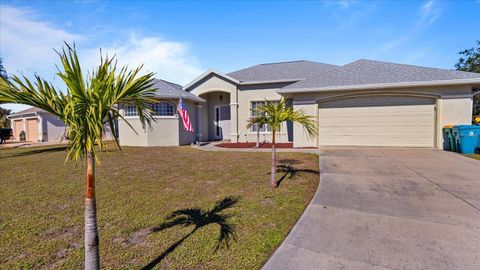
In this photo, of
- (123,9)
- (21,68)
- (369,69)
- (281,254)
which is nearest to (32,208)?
(21,68)

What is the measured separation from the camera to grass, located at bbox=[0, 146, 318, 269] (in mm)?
3156

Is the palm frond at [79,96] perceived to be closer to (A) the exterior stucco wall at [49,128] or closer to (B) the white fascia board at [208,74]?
(B) the white fascia board at [208,74]

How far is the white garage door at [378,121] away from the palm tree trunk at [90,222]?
1255 centimetres

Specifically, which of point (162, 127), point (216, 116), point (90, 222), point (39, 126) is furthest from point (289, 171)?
point (39, 126)

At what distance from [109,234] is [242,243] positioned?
2065 millimetres

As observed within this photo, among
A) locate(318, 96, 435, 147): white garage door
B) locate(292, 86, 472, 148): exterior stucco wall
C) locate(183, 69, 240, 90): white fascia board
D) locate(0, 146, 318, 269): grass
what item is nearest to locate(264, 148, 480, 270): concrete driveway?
locate(0, 146, 318, 269): grass

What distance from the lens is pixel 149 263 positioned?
303cm

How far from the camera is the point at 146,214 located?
461 centimetres

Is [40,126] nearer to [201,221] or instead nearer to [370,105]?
[201,221]

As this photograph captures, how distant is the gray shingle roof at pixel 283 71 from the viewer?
1739 centimetres

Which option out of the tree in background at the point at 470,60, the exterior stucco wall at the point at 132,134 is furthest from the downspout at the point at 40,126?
the tree in background at the point at 470,60

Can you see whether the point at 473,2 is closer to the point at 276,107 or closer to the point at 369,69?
the point at 369,69

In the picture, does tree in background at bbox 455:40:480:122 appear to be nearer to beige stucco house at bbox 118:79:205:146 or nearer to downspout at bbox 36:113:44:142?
beige stucco house at bbox 118:79:205:146

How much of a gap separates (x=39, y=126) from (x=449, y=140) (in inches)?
1267
